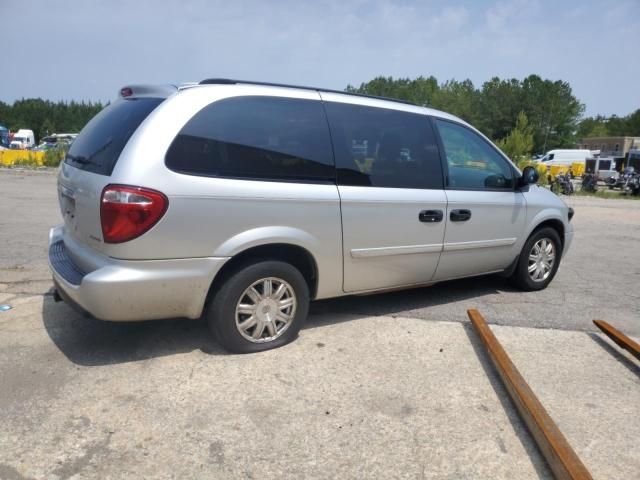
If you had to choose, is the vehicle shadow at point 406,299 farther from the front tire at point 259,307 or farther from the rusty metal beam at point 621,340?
the rusty metal beam at point 621,340

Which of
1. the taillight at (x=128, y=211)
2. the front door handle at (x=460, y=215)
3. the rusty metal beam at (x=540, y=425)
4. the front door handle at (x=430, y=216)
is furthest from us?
the front door handle at (x=460, y=215)

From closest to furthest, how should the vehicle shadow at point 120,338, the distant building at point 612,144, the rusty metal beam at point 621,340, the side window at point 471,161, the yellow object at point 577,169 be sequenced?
1. the vehicle shadow at point 120,338
2. the rusty metal beam at point 621,340
3. the side window at point 471,161
4. the yellow object at point 577,169
5. the distant building at point 612,144

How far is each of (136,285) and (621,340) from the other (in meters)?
3.53

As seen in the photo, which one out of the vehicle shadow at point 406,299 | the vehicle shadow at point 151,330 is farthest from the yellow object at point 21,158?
the vehicle shadow at point 406,299

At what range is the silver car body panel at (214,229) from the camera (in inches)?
115

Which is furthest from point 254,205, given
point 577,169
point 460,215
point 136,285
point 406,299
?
point 577,169

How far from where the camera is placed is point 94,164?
3.18m

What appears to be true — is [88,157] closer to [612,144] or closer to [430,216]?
[430,216]

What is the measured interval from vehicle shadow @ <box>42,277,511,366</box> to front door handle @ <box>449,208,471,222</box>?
2.90ft

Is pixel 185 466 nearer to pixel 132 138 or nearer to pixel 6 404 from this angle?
pixel 6 404

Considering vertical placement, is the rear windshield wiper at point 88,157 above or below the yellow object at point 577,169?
above

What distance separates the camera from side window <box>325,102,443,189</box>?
3.67 metres

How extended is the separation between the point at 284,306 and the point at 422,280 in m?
1.42

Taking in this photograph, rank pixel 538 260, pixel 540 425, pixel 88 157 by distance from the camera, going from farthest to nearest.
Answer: pixel 538 260 < pixel 88 157 < pixel 540 425
